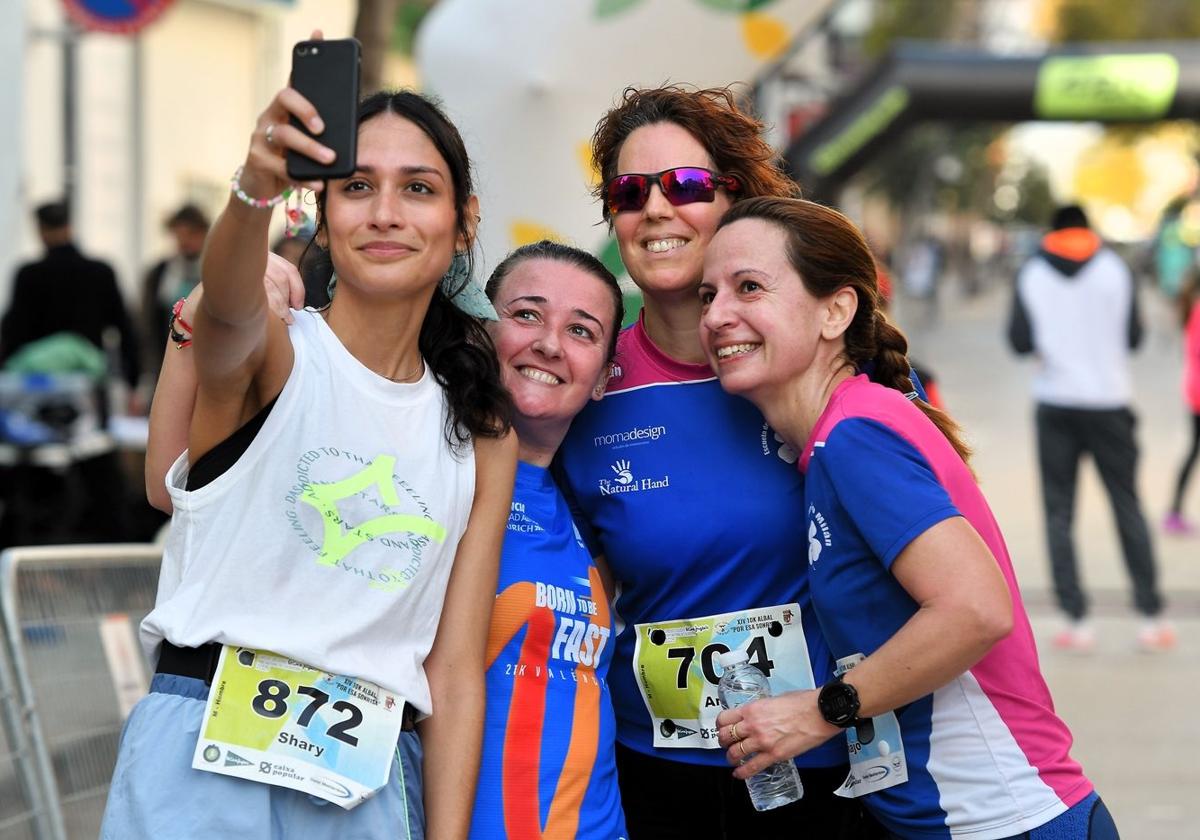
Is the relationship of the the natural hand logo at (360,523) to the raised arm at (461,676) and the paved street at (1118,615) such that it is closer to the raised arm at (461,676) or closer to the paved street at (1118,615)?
the raised arm at (461,676)

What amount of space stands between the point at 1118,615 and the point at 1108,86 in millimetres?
7290

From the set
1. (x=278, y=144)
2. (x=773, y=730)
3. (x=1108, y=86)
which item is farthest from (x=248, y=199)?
(x=1108, y=86)

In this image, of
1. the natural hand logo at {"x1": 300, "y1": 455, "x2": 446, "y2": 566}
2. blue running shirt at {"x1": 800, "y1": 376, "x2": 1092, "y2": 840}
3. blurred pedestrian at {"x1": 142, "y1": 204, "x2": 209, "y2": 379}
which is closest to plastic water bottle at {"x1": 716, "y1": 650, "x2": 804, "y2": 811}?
blue running shirt at {"x1": 800, "y1": 376, "x2": 1092, "y2": 840}

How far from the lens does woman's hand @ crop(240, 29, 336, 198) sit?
6.15ft

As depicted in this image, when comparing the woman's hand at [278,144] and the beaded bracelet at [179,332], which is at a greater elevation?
the woman's hand at [278,144]

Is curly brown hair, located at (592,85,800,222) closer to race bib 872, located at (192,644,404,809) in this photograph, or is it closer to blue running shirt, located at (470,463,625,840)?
blue running shirt, located at (470,463,625,840)

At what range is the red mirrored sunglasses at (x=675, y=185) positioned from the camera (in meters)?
2.77

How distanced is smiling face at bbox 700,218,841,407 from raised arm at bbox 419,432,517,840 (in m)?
0.46

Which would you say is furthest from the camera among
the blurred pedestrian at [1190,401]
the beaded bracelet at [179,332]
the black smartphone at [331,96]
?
the blurred pedestrian at [1190,401]

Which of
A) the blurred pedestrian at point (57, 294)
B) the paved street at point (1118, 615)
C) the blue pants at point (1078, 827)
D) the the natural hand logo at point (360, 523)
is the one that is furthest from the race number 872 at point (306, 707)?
the blurred pedestrian at point (57, 294)

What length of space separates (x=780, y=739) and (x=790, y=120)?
1900 cm

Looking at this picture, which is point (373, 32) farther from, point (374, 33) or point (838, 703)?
point (838, 703)

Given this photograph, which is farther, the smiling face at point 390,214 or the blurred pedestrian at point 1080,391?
the blurred pedestrian at point 1080,391

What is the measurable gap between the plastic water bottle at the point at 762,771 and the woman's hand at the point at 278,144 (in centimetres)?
116
